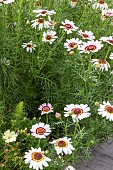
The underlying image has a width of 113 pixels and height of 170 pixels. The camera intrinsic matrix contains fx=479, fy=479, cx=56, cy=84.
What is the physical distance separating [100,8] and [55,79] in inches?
19.7

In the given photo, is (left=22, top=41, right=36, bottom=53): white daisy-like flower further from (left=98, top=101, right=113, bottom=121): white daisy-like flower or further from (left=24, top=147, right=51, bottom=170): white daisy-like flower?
(left=24, top=147, right=51, bottom=170): white daisy-like flower

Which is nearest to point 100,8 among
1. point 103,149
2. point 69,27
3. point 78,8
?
point 78,8

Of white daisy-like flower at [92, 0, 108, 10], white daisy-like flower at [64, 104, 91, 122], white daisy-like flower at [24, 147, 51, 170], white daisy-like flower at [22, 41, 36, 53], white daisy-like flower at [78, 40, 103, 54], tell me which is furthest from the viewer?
white daisy-like flower at [92, 0, 108, 10]

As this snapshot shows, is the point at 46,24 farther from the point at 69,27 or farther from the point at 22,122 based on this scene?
the point at 22,122

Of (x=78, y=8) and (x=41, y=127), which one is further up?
(x=78, y=8)

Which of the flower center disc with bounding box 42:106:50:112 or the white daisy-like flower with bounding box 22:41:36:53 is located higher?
the white daisy-like flower with bounding box 22:41:36:53

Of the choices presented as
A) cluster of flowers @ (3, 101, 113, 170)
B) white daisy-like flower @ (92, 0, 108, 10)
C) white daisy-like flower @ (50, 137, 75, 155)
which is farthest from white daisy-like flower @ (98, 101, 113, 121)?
white daisy-like flower @ (92, 0, 108, 10)

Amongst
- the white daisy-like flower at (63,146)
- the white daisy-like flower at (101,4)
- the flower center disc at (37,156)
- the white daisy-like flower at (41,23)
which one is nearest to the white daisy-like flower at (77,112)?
the white daisy-like flower at (63,146)

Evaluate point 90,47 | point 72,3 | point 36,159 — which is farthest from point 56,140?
point 72,3

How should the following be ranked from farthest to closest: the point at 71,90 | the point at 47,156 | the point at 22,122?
the point at 71,90 < the point at 22,122 < the point at 47,156

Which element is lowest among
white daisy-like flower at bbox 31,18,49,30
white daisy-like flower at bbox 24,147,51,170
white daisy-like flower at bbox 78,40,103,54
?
white daisy-like flower at bbox 24,147,51,170

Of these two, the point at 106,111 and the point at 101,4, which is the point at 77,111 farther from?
the point at 101,4

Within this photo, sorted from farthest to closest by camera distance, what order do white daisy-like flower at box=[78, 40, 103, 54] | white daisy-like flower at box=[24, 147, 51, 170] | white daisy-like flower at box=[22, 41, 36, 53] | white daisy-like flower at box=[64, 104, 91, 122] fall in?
white daisy-like flower at box=[22, 41, 36, 53] → white daisy-like flower at box=[78, 40, 103, 54] → white daisy-like flower at box=[64, 104, 91, 122] → white daisy-like flower at box=[24, 147, 51, 170]

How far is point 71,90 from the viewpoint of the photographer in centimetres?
254
